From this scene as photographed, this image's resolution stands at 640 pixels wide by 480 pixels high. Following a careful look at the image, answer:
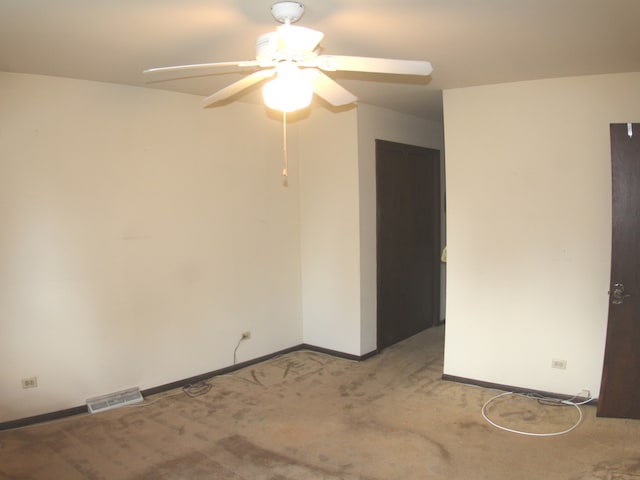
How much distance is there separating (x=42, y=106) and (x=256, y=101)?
176 cm

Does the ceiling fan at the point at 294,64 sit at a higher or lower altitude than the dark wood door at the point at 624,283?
higher

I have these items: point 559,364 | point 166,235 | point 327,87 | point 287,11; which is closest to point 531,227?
point 559,364

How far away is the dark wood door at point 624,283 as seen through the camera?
315 cm

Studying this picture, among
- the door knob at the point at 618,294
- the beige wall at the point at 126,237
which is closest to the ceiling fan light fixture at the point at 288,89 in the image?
the beige wall at the point at 126,237

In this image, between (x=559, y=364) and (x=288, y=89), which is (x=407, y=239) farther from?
(x=288, y=89)

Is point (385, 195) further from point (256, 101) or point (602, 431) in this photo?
point (602, 431)

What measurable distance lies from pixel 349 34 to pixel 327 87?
303mm

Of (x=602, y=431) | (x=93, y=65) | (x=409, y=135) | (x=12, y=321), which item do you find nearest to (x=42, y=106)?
(x=93, y=65)

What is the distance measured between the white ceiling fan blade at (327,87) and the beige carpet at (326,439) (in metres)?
2.13

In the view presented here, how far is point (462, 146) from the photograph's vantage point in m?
3.87

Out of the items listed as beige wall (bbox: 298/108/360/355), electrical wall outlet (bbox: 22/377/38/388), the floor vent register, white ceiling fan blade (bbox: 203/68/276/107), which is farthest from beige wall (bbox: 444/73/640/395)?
electrical wall outlet (bbox: 22/377/38/388)

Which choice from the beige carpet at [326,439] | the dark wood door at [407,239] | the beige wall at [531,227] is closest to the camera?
the beige carpet at [326,439]

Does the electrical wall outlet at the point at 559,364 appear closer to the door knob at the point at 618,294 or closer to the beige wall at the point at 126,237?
the door knob at the point at 618,294

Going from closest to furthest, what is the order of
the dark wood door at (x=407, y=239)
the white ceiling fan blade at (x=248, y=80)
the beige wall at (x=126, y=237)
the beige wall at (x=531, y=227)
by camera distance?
the white ceiling fan blade at (x=248, y=80)
the beige wall at (x=126, y=237)
the beige wall at (x=531, y=227)
the dark wood door at (x=407, y=239)
